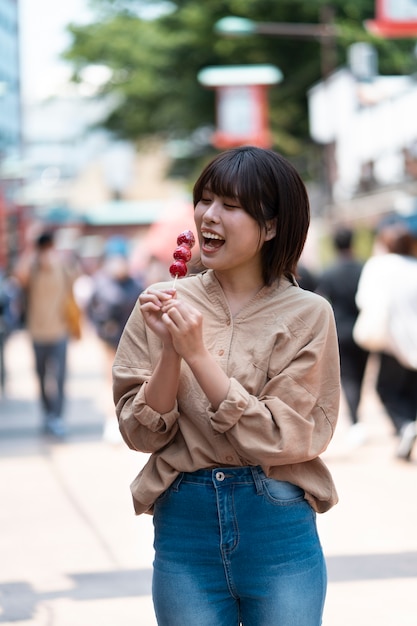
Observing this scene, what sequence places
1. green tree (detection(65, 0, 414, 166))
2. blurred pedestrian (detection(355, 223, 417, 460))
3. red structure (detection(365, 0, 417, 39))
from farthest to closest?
1. green tree (detection(65, 0, 414, 166))
2. red structure (detection(365, 0, 417, 39))
3. blurred pedestrian (detection(355, 223, 417, 460))

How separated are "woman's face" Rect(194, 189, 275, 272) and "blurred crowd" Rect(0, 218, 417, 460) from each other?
4189 millimetres

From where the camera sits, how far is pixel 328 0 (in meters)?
29.3

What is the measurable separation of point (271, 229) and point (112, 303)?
303 inches

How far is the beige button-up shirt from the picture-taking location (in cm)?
253

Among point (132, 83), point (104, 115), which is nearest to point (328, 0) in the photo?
point (132, 83)

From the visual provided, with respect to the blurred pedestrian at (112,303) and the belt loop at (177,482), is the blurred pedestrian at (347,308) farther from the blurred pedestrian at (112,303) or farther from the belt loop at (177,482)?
the belt loop at (177,482)

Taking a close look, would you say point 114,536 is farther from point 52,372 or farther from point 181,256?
point 52,372

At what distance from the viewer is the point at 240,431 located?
2.51 meters

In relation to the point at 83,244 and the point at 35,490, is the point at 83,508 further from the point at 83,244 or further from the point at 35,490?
the point at 83,244

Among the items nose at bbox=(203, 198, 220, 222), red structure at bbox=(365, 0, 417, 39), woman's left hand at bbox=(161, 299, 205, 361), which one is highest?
red structure at bbox=(365, 0, 417, 39)

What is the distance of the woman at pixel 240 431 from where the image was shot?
8.41 feet

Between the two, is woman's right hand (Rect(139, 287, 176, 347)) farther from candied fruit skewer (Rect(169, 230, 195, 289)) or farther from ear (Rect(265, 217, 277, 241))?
ear (Rect(265, 217, 277, 241))

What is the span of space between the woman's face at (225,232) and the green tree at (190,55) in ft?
88.1

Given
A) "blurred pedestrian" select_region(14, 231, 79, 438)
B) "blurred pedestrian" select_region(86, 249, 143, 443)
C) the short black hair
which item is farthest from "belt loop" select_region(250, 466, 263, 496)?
"blurred pedestrian" select_region(14, 231, 79, 438)
